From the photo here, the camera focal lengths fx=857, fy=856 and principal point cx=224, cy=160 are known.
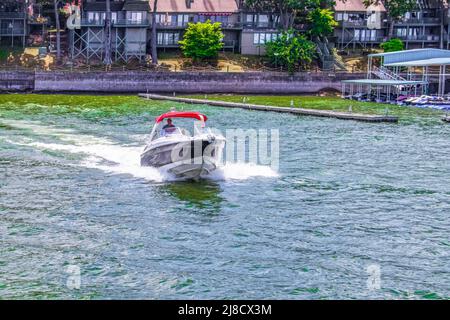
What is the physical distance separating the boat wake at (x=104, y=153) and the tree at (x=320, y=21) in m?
60.8

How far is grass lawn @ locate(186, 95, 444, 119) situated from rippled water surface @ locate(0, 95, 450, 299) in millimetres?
24104

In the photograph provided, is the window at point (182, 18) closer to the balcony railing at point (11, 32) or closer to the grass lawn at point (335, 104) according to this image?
the balcony railing at point (11, 32)

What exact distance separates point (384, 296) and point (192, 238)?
25.8 feet

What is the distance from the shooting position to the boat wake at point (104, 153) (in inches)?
1624

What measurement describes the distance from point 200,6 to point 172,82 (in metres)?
21.7

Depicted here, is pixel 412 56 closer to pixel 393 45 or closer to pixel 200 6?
pixel 393 45

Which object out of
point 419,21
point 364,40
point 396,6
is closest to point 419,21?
point 419,21

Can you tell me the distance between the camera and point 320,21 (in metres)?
A: 116

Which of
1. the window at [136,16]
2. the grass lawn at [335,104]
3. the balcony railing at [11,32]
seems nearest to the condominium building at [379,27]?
Result: the grass lawn at [335,104]

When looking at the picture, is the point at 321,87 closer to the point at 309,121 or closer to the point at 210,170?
the point at 309,121

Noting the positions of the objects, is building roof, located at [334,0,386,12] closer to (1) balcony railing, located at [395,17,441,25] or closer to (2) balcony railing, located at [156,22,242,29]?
(1) balcony railing, located at [395,17,441,25]

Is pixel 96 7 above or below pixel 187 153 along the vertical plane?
above

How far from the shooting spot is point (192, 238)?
2909cm

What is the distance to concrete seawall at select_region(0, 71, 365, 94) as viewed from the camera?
330 ft
